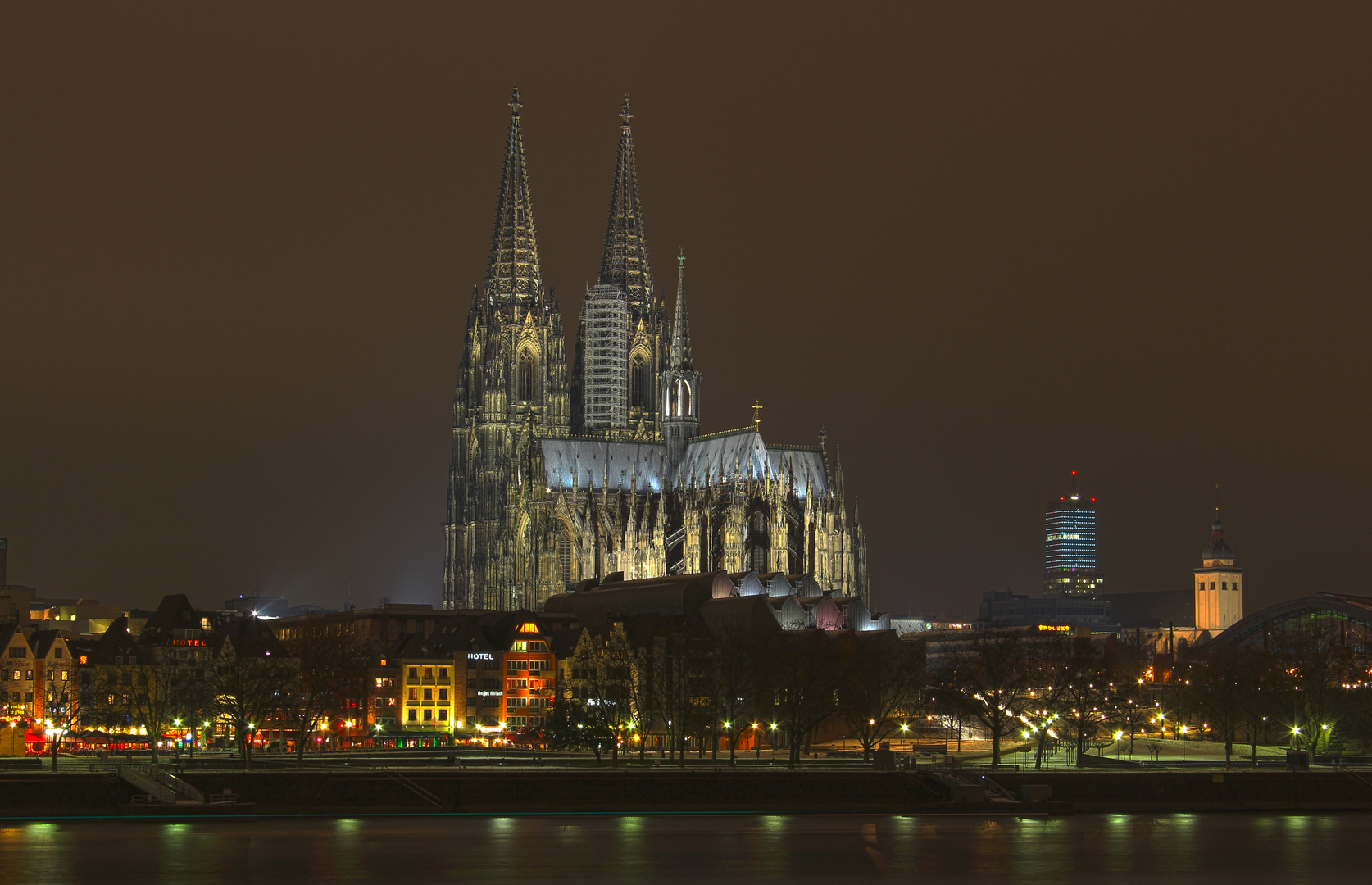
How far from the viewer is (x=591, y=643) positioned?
399 feet

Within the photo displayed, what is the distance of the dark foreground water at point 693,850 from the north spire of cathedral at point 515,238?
111 meters

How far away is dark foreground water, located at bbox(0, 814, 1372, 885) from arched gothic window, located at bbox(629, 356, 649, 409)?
11621cm

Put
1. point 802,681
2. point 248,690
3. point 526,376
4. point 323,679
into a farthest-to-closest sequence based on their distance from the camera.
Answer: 1. point 526,376
2. point 802,681
3. point 323,679
4. point 248,690

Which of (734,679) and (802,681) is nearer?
(802,681)

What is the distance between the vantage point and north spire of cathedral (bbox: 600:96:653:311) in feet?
618

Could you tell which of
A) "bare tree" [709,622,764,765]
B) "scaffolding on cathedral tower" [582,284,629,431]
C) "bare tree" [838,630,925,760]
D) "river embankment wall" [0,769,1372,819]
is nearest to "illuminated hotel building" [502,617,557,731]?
"bare tree" [709,622,764,765]

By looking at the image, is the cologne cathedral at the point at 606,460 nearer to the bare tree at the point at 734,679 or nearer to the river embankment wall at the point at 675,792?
the bare tree at the point at 734,679

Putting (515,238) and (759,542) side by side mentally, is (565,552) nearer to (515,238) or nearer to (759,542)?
(759,542)

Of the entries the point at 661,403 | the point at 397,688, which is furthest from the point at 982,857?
the point at 661,403

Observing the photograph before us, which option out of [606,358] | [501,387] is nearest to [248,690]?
[501,387]

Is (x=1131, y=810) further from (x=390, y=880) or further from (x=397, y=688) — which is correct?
(x=397, y=688)

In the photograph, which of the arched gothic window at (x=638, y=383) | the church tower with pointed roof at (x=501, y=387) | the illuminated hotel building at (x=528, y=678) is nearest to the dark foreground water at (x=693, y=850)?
the illuminated hotel building at (x=528, y=678)

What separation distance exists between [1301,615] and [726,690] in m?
86.6

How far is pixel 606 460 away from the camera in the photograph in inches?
6777
